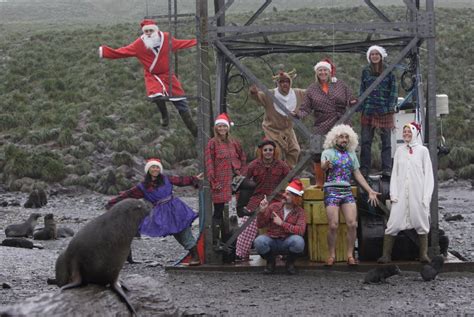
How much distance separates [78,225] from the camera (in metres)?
18.4

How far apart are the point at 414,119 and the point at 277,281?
326cm

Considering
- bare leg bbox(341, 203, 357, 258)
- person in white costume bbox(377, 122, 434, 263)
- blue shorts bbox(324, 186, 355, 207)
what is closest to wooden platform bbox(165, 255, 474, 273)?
person in white costume bbox(377, 122, 434, 263)

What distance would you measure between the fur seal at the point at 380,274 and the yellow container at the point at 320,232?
2.86 feet

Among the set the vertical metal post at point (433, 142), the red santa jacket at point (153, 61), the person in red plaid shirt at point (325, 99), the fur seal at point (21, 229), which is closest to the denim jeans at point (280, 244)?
the person in red plaid shirt at point (325, 99)

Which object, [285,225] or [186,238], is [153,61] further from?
[285,225]

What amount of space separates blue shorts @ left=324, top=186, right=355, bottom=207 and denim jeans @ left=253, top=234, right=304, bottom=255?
56 centimetres

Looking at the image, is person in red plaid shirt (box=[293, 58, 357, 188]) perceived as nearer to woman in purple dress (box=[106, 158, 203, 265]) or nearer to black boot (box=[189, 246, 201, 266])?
woman in purple dress (box=[106, 158, 203, 265])

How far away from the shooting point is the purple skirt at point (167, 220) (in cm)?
1148

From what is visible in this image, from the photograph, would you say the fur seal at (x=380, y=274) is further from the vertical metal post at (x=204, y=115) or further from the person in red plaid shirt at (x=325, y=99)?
the vertical metal post at (x=204, y=115)

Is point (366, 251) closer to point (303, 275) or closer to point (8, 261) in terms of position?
point (303, 275)

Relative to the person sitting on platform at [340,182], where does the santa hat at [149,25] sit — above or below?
above

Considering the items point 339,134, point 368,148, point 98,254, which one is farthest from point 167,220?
point 98,254

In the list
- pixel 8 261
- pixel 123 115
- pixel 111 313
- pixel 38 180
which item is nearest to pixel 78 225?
pixel 8 261

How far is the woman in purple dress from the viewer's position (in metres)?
11.5
